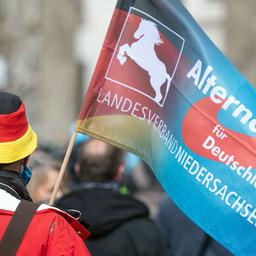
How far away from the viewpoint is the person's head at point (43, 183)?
6.96 m

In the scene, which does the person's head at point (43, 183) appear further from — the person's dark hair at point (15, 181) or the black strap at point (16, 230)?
the black strap at point (16, 230)

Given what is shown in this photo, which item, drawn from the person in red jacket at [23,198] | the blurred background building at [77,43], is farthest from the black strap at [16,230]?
the blurred background building at [77,43]

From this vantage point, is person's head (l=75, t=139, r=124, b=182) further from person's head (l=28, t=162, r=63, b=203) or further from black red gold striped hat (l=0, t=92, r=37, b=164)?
black red gold striped hat (l=0, t=92, r=37, b=164)

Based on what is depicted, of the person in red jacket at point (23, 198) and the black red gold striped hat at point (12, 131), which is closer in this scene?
the person in red jacket at point (23, 198)

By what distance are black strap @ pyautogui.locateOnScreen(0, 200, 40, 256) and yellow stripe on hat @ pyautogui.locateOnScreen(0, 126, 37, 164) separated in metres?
0.22

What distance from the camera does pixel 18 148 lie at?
4.32m

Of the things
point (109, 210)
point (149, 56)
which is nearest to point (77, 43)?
point (109, 210)

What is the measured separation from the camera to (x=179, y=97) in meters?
5.22

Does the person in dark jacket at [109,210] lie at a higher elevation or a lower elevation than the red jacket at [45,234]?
lower

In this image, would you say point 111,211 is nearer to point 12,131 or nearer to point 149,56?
point 149,56

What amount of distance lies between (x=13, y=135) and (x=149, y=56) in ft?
3.60

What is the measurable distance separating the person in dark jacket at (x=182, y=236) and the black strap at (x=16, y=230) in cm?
235

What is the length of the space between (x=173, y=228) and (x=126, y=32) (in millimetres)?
2282

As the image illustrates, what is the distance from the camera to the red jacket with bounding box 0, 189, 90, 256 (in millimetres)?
4129
